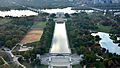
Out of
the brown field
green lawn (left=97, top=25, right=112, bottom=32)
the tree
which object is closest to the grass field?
the brown field

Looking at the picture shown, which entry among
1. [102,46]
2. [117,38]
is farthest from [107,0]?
[102,46]

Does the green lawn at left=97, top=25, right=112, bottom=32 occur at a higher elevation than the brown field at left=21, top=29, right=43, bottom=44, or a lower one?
lower

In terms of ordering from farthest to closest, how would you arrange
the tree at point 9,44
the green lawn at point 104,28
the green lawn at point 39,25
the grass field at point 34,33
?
the green lawn at point 39,25, the green lawn at point 104,28, the grass field at point 34,33, the tree at point 9,44

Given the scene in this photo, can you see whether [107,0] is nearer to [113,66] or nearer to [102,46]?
[102,46]

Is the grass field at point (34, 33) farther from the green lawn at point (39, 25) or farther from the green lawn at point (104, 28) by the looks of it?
the green lawn at point (104, 28)

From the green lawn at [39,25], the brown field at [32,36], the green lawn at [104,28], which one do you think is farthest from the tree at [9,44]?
the green lawn at [104,28]

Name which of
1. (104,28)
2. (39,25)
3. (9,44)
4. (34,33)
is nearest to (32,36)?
(34,33)

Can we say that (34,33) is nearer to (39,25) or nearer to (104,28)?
(39,25)

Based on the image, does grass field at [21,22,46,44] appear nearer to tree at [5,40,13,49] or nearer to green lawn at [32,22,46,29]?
green lawn at [32,22,46,29]

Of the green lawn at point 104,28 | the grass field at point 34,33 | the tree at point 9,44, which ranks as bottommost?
the green lawn at point 104,28
